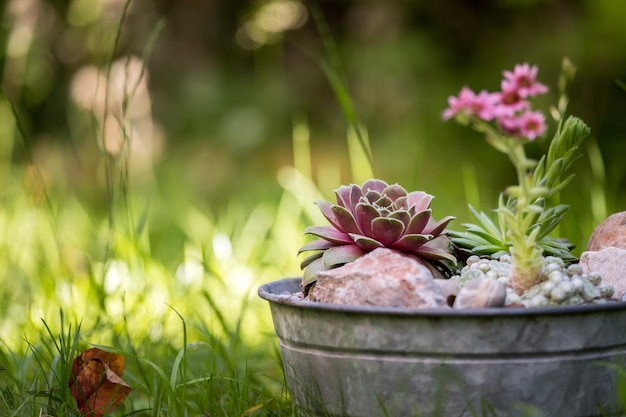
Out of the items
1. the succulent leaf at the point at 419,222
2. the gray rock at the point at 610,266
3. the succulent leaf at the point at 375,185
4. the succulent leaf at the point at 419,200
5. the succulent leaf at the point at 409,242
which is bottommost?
the gray rock at the point at 610,266

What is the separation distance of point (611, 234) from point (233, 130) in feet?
13.6

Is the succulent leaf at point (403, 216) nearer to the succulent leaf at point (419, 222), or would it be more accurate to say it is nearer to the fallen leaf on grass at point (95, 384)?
the succulent leaf at point (419, 222)

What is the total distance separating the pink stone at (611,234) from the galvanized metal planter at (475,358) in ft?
1.13

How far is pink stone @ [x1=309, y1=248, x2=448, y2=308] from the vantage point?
1111 millimetres

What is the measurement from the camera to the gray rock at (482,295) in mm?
1062

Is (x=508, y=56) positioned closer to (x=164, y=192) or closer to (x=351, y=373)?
(x=164, y=192)

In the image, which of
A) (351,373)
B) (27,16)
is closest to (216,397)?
(351,373)

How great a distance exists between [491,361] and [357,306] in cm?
20

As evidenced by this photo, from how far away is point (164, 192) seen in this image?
4.54 metres

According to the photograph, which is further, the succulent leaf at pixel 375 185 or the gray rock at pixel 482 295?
the succulent leaf at pixel 375 185

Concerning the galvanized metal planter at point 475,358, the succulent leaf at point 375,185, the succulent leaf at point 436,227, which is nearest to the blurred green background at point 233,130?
the succulent leaf at point 375,185

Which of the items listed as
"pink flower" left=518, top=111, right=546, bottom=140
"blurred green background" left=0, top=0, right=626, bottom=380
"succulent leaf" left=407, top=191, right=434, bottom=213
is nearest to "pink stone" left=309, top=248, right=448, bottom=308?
"succulent leaf" left=407, top=191, right=434, bottom=213

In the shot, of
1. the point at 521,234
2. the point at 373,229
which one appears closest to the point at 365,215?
the point at 373,229

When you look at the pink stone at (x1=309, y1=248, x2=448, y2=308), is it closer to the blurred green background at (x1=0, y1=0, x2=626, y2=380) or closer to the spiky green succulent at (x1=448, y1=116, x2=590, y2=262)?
the spiky green succulent at (x1=448, y1=116, x2=590, y2=262)
